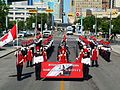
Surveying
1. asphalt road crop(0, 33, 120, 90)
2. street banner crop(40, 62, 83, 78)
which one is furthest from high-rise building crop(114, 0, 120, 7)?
street banner crop(40, 62, 83, 78)

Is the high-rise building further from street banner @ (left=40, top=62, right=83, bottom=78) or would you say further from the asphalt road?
street banner @ (left=40, top=62, right=83, bottom=78)

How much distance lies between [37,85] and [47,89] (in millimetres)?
1270

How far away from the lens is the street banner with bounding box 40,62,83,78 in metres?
18.2

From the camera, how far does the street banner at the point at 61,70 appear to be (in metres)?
18.2

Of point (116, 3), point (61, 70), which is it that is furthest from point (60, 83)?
point (116, 3)

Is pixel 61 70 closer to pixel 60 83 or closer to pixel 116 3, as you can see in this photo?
pixel 60 83

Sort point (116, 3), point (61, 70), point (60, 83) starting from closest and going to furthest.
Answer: point (60, 83) → point (61, 70) → point (116, 3)

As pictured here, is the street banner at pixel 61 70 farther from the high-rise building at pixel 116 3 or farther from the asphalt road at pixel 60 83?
the high-rise building at pixel 116 3

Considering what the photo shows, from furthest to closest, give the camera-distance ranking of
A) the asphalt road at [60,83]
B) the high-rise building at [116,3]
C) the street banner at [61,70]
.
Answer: the high-rise building at [116,3], the street banner at [61,70], the asphalt road at [60,83]

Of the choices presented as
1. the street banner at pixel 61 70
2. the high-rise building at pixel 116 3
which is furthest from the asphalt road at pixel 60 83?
the high-rise building at pixel 116 3

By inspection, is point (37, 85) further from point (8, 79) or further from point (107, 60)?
point (107, 60)

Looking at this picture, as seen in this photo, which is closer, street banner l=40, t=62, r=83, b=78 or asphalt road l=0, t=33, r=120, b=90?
asphalt road l=0, t=33, r=120, b=90

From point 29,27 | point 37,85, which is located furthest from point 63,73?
point 29,27

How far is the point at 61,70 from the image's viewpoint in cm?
1822
